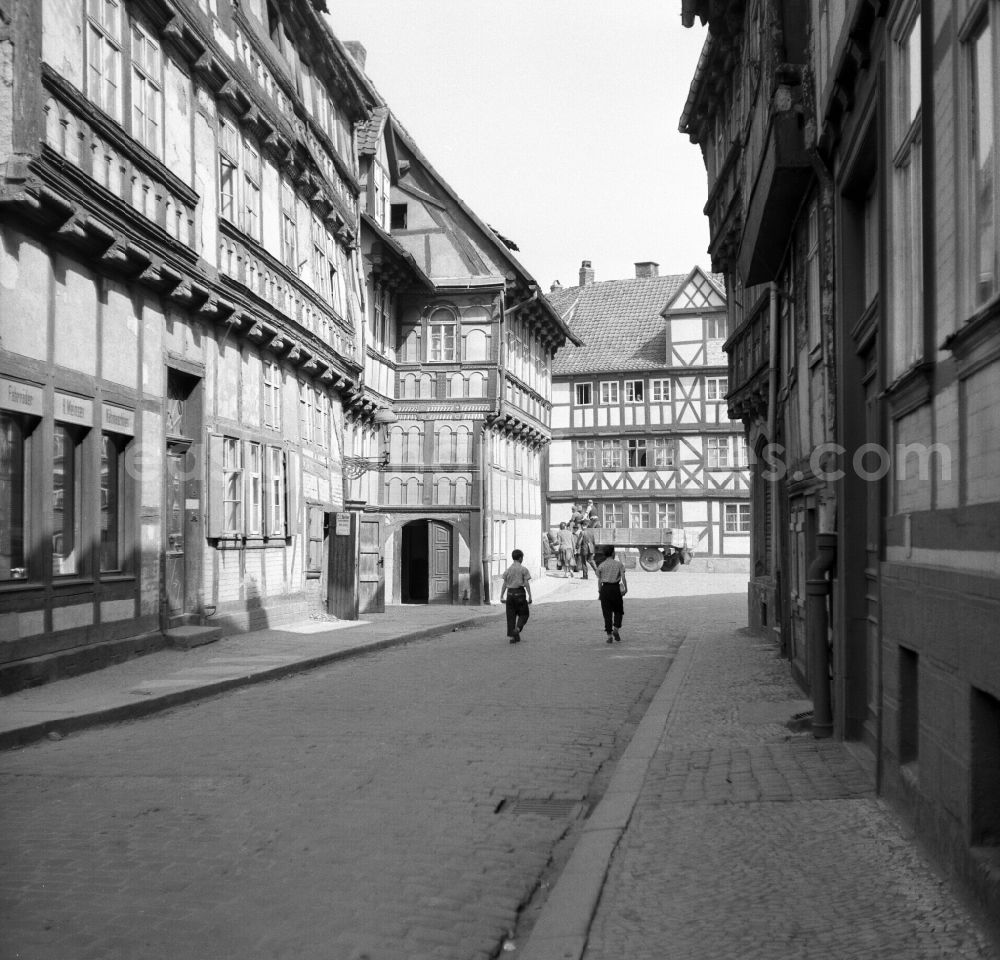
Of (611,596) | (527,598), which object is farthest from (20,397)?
(611,596)

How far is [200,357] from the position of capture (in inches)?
707

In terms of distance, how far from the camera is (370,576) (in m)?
29.8

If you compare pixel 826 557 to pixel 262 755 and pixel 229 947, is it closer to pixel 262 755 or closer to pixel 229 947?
pixel 262 755

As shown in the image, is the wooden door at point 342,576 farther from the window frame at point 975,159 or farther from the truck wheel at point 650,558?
the truck wheel at point 650,558

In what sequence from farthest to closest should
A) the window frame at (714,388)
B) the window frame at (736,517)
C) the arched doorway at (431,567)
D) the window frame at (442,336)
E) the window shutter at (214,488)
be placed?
the window frame at (714,388), the window frame at (736,517), the window frame at (442,336), the arched doorway at (431,567), the window shutter at (214,488)

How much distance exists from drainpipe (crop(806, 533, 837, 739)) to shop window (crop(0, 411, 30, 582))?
25.1 ft

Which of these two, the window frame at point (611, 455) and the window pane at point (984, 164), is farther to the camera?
the window frame at point (611, 455)

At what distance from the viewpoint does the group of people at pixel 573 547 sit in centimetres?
5106

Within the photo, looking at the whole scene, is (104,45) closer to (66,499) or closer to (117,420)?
(117,420)

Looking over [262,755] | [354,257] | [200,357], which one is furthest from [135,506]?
[354,257]

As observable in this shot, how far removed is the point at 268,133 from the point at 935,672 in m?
17.0

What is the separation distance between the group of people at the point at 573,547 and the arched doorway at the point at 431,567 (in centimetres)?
1423

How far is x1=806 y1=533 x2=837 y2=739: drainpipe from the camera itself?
962cm

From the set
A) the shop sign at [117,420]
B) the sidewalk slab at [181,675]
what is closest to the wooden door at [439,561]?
the sidewalk slab at [181,675]
